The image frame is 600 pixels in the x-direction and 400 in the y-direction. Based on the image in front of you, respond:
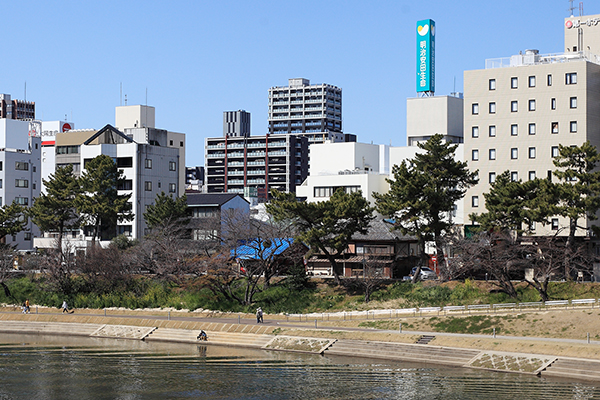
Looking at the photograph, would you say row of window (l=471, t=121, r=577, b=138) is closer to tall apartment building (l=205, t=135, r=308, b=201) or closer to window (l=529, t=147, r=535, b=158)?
window (l=529, t=147, r=535, b=158)

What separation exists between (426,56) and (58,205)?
46.5 m

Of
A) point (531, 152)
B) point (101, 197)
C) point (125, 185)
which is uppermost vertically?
point (531, 152)

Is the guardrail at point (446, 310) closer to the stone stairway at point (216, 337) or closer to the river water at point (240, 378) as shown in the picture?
the stone stairway at point (216, 337)

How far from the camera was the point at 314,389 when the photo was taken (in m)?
Answer: 43.5

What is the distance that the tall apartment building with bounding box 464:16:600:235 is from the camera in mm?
80812

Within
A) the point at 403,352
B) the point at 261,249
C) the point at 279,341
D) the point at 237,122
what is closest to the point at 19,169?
the point at 261,249

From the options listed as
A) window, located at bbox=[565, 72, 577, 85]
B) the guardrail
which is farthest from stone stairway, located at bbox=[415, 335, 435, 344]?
window, located at bbox=[565, 72, 577, 85]

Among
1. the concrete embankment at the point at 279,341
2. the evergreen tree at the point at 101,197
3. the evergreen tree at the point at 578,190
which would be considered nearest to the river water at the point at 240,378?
the concrete embankment at the point at 279,341

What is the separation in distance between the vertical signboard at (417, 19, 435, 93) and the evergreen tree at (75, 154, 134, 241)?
124 ft

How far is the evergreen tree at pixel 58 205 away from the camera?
3514 inches

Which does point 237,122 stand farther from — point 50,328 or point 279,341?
point 279,341

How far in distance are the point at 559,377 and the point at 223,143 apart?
13518 cm

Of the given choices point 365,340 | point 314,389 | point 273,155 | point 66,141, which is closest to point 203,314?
point 365,340

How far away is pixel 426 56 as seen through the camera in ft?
319
